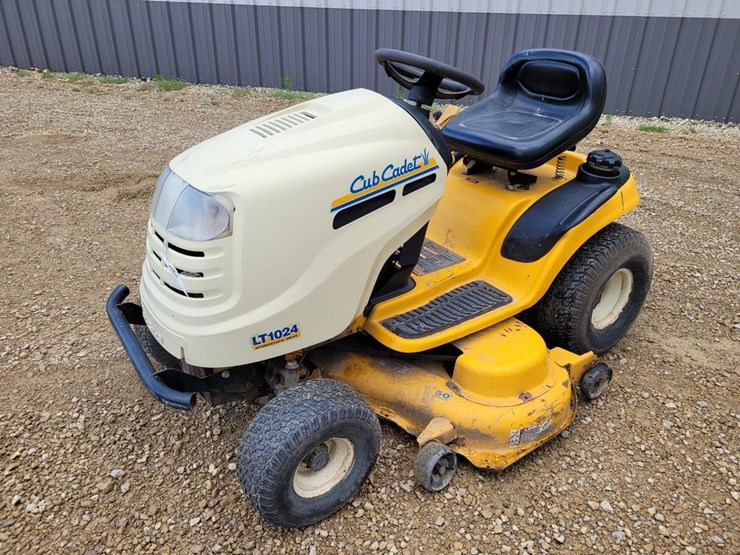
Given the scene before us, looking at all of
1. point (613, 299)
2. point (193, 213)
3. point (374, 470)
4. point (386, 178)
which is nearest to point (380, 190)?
point (386, 178)

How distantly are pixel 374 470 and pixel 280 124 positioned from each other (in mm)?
1355

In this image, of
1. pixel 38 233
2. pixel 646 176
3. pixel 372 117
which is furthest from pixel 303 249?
pixel 646 176

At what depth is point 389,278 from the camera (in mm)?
2449

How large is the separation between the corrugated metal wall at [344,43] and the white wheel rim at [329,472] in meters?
6.47

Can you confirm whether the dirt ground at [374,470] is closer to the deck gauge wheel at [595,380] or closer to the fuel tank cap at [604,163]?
the deck gauge wheel at [595,380]

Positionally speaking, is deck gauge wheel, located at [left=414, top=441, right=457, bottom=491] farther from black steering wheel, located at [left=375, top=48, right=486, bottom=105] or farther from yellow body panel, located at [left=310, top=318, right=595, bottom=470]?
black steering wheel, located at [left=375, top=48, right=486, bottom=105]

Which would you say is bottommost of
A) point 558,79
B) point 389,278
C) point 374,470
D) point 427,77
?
point 374,470

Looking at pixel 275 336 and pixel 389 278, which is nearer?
pixel 275 336

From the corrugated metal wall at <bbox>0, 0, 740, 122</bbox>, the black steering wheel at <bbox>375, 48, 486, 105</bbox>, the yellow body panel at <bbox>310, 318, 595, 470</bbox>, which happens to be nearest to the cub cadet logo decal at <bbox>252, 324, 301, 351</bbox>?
the yellow body panel at <bbox>310, 318, 595, 470</bbox>

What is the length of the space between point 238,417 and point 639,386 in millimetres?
1859

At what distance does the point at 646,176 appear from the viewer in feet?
18.1

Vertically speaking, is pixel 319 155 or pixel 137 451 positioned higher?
pixel 319 155

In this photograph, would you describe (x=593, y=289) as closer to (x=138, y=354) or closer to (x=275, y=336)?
(x=275, y=336)

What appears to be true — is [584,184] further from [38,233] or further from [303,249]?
[38,233]
